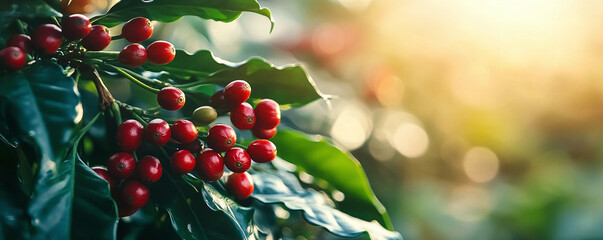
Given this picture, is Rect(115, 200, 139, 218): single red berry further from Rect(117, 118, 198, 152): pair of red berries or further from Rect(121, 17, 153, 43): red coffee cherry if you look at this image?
Rect(121, 17, 153, 43): red coffee cherry

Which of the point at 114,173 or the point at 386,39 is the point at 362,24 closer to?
the point at 386,39

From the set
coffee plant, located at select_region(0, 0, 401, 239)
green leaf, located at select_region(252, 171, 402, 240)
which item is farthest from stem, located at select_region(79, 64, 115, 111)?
green leaf, located at select_region(252, 171, 402, 240)

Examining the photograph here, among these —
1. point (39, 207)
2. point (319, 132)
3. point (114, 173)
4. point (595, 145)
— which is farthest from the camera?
point (595, 145)

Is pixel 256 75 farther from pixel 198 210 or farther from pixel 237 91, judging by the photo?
pixel 198 210

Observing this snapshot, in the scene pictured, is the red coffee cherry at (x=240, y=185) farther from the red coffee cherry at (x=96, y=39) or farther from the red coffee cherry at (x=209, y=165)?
the red coffee cherry at (x=96, y=39)

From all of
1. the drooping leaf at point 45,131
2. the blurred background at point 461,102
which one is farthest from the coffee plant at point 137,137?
the blurred background at point 461,102

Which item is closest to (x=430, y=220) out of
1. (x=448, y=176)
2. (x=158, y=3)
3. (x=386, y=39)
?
(x=448, y=176)

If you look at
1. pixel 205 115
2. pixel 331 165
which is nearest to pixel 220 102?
pixel 205 115
